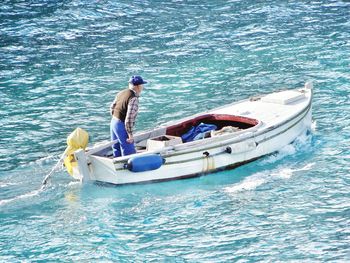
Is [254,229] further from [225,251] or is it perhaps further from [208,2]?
[208,2]

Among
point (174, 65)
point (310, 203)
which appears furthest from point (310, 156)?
point (174, 65)

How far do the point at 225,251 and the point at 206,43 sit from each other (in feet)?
55.8

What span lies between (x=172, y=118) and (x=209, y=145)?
500 cm

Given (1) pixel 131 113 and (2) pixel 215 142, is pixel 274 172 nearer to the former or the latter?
(2) pixel 215 142

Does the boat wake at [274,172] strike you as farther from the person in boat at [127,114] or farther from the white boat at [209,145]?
the person in boat at [127,114]

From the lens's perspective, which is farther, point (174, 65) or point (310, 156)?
point (174, 65)

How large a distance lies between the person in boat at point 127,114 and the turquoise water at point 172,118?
1038mm

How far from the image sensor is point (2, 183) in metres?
18.5

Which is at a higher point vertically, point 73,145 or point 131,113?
point 131,113

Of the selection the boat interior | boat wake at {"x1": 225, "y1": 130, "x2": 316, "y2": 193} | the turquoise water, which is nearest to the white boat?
the boat interior

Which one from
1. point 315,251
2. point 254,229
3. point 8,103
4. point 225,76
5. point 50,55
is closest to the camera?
point 315,251

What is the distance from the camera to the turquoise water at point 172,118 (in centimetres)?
1547

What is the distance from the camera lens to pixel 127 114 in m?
17.4

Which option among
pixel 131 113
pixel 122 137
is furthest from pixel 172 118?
pixel 131 113
